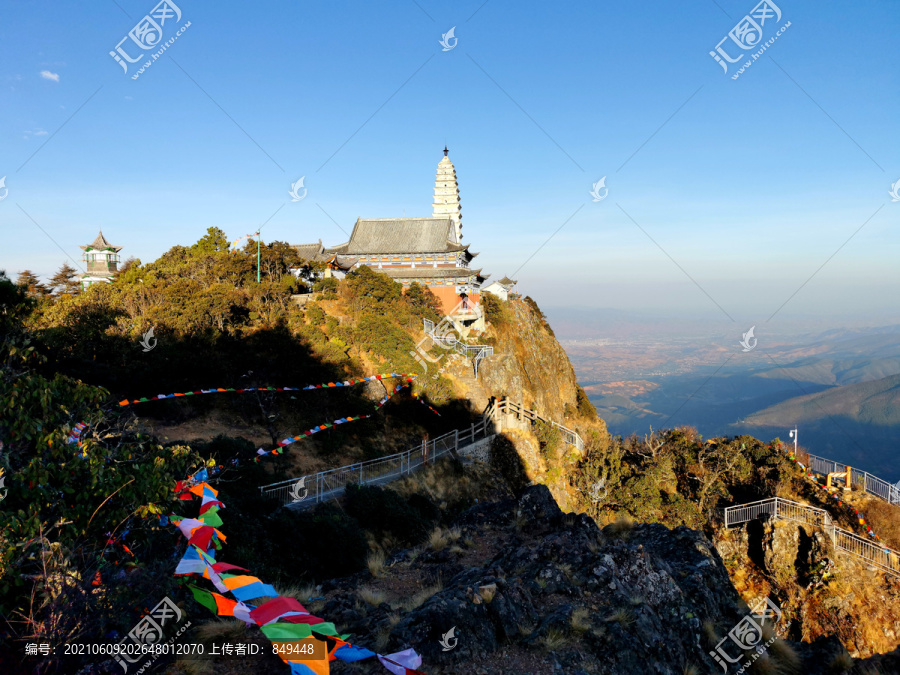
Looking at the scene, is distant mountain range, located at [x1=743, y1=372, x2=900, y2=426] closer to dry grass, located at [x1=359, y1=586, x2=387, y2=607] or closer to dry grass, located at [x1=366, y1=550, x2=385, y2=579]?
dry grass, located at [x1=366, y1=550, x2=385, y2=579]

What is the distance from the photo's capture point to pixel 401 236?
44.2 m

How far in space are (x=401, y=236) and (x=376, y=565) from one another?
37378 millimetres

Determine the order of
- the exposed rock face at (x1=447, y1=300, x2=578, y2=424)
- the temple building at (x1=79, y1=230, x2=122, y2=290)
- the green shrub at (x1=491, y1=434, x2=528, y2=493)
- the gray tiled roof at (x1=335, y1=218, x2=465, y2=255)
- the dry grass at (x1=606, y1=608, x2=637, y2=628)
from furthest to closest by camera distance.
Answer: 1. the gray tiled roof at (x1=335, y1=218, x2=465, y2=255)
2. the temple building at (x1=79, y1=230, x2=122, y2=290)
3. the exposed rock face at (x1=447, y1=300, x2=578, y2=424)
4. the green shrub at (x1=491, y1=434, x2=528, y2=493)
5. the dry grass at (x1=606, y1=608, x2=637, y2=628)

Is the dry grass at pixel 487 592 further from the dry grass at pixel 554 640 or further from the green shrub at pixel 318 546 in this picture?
the green shrub at pixel 318 546

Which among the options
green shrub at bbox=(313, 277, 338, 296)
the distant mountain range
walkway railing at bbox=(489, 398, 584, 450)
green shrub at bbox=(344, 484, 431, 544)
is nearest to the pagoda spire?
green shrub at bbox=(313, 277, 338, 296)

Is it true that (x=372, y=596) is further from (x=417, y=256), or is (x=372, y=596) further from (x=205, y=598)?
(x=417, y=256)

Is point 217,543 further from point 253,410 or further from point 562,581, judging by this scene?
point 253,410

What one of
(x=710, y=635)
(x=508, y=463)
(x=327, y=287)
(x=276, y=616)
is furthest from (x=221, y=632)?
(x=327, y=287)

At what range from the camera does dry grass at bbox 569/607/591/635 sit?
6488 mm

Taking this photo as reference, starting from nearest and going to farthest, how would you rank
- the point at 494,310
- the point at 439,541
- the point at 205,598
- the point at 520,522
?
1. the point at 205,598
2. the point at 439,541
3. the point at 520,522
4. the point at 494,310

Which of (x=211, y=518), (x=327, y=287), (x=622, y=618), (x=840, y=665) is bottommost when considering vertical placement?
(x=840, y=665)

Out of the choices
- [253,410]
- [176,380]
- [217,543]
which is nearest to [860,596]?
[217,543]

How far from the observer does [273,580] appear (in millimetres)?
8414

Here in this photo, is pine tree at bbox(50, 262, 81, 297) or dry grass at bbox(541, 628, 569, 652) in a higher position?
pine tree at bbox(50, 262, 81, 297)
